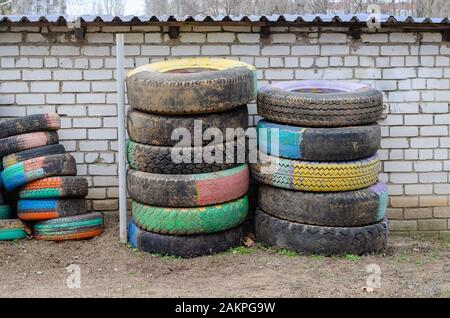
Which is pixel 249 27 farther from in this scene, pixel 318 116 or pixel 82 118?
pixel 82 118

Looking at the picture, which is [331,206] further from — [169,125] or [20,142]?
[20,142]

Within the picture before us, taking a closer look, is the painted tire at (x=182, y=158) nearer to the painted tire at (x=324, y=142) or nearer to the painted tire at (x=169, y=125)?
the painted tire at (x=169, y=125)

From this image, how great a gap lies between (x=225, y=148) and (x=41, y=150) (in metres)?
2.17

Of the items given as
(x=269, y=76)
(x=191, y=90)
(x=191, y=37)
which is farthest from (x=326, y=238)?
(x=191, y=37)

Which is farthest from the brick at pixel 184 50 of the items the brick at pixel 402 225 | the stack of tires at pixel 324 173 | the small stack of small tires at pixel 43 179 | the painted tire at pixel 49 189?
the brick at pixel 402 225

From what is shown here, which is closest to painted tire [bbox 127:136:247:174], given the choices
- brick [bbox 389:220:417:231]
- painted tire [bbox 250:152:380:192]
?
painted tire [bbox 250:152:380:192]

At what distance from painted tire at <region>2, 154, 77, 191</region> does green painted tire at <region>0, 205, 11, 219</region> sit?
0.37 m

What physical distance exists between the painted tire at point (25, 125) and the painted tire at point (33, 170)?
0.38 m

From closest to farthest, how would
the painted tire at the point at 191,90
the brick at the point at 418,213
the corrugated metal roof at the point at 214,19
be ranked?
the painted tire at the point at 191,90 → the corrugated metal roof at the point at 214,19 → the brick at the point at 418,213

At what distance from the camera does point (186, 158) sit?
644cm

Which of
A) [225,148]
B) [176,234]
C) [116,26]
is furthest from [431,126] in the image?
[116,26]

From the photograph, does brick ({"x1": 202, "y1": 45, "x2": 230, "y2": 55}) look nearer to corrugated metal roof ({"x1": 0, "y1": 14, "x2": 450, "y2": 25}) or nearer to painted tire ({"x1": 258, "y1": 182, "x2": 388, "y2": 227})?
corrugated metal roof ({"x1": 0, "y1": 14, "x2": 450, "y2": 25})

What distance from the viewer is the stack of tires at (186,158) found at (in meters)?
6.41

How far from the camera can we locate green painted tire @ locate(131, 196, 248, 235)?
21.2 feet
